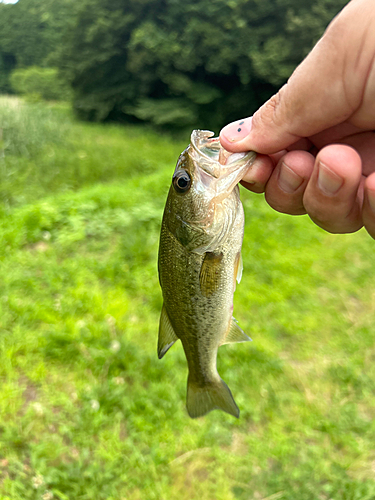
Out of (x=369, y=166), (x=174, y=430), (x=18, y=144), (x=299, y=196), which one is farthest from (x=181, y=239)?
(x=18, y=144)

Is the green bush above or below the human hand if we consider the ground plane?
below

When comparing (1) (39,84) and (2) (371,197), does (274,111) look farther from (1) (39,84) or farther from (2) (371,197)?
(1) (39,84)

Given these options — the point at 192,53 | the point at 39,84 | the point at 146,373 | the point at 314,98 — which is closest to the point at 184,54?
the point at 192,53

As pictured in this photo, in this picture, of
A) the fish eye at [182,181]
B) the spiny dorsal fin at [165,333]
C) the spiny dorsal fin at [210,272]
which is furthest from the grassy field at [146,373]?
the fish eye at [182,181]

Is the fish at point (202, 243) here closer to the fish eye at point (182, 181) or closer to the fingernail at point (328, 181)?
the fish eye at point (182, 181)

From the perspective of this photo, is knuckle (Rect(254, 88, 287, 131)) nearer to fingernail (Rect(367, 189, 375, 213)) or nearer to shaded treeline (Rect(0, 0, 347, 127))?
fingernail (Rect(367, 189, 375, 213))

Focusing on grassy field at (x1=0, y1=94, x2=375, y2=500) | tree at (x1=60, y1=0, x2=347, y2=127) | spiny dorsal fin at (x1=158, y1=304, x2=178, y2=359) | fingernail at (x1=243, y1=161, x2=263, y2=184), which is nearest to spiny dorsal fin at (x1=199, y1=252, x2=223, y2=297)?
spiny dorsal fin at (x1=158, y1=304, x2=178, y2=359)

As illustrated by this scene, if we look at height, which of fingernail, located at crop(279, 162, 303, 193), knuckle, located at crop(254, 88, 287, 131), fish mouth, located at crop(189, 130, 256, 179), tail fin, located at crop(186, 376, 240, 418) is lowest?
tail fin, located at crop(186, 376, 240, 418)
